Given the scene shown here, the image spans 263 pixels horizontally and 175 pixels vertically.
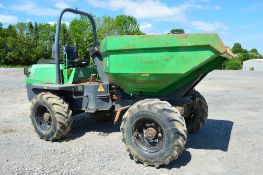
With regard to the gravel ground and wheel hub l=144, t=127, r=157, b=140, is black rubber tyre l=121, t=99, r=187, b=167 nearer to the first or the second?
wheel hub l=144, t=127, r=157, b=140

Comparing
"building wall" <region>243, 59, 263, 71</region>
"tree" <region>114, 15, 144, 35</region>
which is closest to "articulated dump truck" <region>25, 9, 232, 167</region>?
"tree" <region>114, 15, 144, 35</region>

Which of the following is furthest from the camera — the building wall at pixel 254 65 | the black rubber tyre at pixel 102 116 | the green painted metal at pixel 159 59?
the building wall at pixel 254 65

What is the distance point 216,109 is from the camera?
1066 cm

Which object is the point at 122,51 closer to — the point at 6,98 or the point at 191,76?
the point at 191,76

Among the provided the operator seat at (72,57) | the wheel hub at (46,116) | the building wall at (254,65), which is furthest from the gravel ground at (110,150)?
the building wall at (254,65)

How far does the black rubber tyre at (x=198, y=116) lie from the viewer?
6.90m

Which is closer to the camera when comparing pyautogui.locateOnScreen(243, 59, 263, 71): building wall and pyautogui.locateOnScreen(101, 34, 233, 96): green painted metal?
pyautogui.locateOnScreen(101, 34, 233, 96): green painted metal

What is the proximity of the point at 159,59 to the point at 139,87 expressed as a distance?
2.39ft

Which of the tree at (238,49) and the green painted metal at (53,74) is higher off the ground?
the tree at (238,49)

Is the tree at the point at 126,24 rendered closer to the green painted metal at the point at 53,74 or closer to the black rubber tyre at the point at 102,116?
the black rubber tyre at the point at 102,116

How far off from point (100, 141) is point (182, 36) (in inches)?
112

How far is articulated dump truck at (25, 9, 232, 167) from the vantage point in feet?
17.1

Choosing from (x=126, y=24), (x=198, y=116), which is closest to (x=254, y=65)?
(x=126, y=24)

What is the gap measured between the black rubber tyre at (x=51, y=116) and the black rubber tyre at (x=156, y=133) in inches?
62.8
